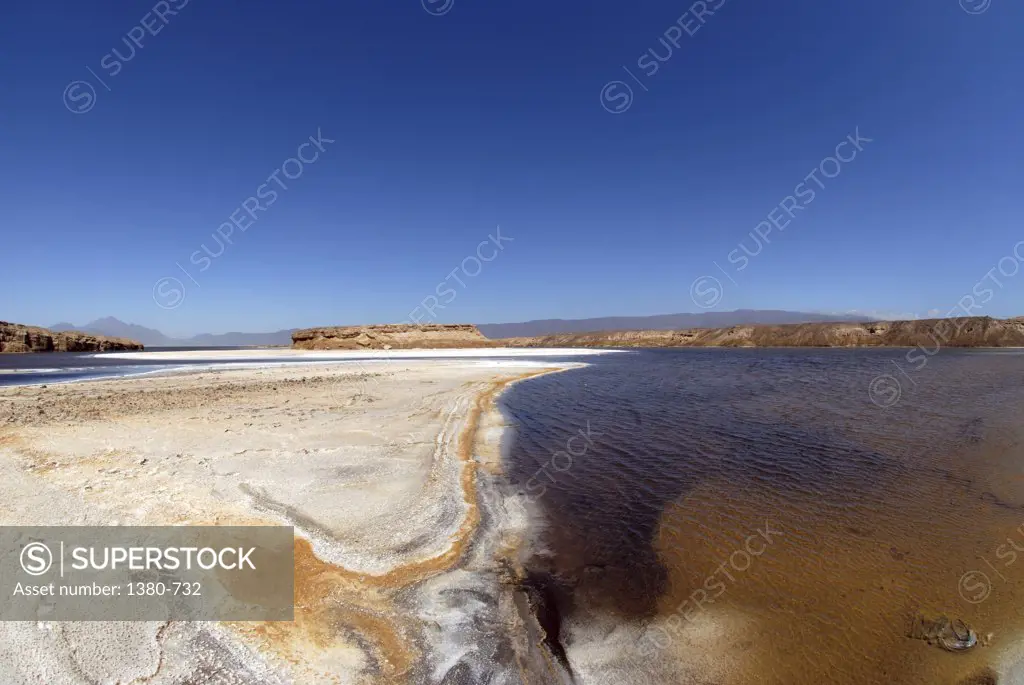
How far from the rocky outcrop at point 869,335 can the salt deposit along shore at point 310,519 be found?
349 ft

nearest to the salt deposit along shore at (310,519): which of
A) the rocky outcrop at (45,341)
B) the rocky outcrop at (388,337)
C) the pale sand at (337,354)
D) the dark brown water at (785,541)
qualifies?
the dark brown water at (785,541)

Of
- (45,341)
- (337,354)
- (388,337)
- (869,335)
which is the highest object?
(45,341)

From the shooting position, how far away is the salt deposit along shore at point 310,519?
3723mm

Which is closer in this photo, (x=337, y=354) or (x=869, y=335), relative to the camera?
(x=337, y=354)

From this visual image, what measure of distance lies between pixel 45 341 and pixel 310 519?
112753 mm

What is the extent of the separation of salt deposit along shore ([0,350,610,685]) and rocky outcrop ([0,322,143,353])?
9475 centimetres

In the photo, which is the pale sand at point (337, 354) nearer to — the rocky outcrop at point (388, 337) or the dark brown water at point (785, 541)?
the rocky outcrop at point (388, 337)

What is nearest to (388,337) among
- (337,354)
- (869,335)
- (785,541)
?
(337,354)

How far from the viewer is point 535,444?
12.4 metres

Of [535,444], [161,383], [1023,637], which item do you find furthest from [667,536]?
[161,383]

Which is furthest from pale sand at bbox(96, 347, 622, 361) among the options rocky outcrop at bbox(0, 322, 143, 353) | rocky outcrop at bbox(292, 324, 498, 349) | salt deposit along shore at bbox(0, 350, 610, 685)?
salt deposit along shore at bbox(0, 350, 610, 685)

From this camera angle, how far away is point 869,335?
302 ft

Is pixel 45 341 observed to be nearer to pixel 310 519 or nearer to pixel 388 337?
pixel 388 337

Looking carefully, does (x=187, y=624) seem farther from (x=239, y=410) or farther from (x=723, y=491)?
(x=239, y=410)
